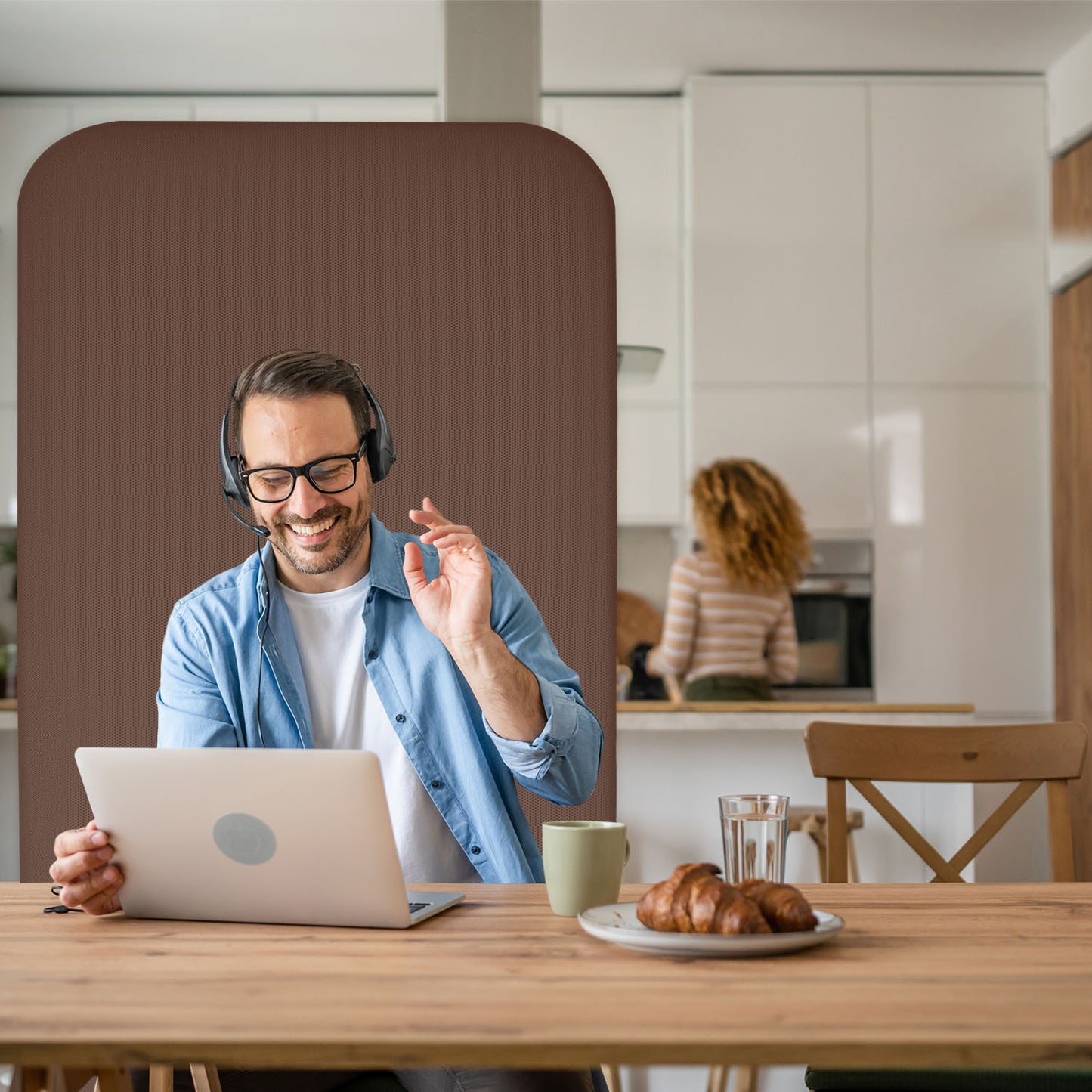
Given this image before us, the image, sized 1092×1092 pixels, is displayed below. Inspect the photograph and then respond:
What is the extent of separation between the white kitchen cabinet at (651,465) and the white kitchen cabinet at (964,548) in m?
0.71

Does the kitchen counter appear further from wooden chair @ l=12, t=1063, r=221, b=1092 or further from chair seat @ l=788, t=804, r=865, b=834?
wooden chair @ l=12, t=1063, r=221, b=1092

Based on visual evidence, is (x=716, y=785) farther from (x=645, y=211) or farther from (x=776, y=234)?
(x=645, y=211)

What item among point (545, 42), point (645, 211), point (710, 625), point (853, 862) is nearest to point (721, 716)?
point (853, 862)

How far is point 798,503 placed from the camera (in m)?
4.38

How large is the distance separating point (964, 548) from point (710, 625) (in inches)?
53.1

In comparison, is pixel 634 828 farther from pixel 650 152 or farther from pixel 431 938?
pixel 650 152

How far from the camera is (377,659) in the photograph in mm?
1516

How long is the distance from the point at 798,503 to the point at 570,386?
2696 millimetres

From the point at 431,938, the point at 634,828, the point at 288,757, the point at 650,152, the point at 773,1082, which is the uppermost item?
the point at 650,152

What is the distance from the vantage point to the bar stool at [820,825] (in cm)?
271

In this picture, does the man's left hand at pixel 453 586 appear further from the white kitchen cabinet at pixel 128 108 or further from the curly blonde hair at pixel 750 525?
the white kitchen cabinet at pixel 128 108

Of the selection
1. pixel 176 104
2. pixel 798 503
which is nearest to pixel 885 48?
pixel 798 503

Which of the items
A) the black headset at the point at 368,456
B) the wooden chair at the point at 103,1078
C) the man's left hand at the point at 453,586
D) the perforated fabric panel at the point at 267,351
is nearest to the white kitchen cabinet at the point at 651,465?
the perforated fabric panel at the point at 267,351

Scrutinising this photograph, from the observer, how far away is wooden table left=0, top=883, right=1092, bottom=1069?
0.69 metres
